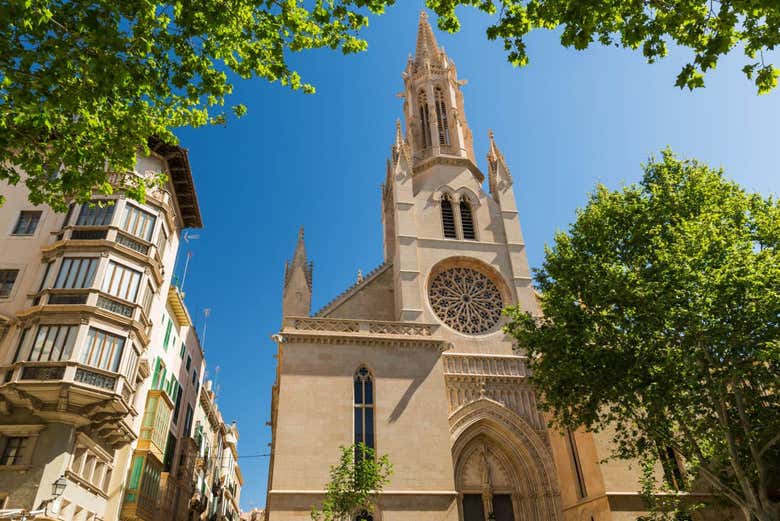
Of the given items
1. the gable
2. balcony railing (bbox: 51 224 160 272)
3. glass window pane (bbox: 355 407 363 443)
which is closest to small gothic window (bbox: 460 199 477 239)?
the gable

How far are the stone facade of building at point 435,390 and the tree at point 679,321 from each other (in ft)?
13.1

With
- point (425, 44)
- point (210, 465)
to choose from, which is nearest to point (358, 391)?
point (210, 465)

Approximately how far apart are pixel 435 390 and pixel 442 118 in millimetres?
20794

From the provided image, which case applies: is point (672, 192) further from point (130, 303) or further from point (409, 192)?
point (130, 303)

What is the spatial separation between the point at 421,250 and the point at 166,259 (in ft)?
41.4

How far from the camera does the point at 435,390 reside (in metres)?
21.1

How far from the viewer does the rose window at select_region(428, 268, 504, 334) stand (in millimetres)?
25688

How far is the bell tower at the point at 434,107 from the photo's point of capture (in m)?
33.2

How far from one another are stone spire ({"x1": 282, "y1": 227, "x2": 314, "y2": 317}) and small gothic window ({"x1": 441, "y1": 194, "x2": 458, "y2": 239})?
8.05m

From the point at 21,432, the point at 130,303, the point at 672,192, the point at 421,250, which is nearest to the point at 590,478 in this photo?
the point at 672,192

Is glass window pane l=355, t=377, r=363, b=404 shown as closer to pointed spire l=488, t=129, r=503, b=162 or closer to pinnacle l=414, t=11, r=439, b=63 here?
pointed spire l=488, t=129, r=503, b=162

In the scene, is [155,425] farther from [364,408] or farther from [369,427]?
[369,427]

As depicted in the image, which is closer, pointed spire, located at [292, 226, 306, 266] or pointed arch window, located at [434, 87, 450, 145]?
pointed spire, located at [292, 226, 306, 266]

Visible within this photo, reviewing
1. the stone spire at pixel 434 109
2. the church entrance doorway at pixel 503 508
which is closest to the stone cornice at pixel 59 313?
the church entrance doorway at pixel 503 508
